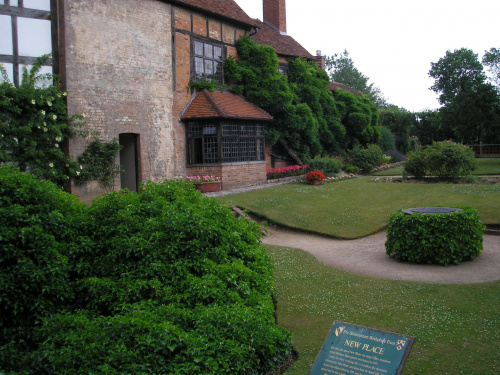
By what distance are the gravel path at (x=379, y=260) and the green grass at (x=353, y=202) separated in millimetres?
759

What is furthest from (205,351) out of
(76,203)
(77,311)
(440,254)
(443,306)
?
(440,254)

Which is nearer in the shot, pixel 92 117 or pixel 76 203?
pixel 76 203

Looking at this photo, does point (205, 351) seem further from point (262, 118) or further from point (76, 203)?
point (262, 118)

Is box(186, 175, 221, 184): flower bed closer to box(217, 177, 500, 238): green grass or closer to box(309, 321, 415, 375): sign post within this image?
box(217, 177, 500, 238): green grass

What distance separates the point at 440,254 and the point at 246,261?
5.40m

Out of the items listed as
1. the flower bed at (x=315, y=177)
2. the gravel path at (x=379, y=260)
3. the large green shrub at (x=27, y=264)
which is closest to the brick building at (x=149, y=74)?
the flower bed at (x=315, y=177)

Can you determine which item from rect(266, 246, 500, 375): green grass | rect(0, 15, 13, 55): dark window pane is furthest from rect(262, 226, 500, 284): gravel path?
rect(0, 15, 13, 55): dark window pane

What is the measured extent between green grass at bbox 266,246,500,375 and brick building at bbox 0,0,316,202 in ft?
39.9

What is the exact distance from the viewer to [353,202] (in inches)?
667

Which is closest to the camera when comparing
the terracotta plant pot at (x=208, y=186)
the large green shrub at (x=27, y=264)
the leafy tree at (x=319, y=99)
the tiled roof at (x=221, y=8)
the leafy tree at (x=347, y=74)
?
the large green shrub at (x=27, y=264)

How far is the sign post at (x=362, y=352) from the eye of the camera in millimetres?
3631

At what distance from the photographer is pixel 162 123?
814 inches

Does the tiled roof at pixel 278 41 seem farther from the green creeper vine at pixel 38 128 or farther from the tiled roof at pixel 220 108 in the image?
the green creeper vine at pixel 38 128

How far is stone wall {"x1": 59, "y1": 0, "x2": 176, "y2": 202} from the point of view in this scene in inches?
679
